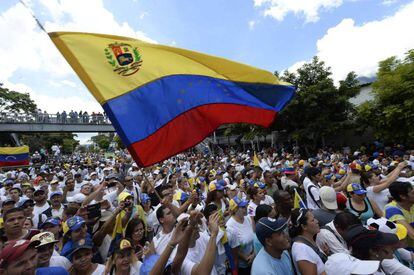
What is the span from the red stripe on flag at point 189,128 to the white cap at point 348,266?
2.05 metres

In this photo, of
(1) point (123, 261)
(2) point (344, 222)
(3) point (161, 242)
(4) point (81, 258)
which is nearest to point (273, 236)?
(2) point (344, 222)

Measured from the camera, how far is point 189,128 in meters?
3.90

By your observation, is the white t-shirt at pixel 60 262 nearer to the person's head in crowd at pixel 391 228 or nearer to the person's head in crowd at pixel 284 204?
the person's head in crowd at pixel 284 204

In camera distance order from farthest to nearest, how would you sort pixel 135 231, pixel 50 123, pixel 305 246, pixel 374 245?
pixel 50 123 → pixel 135 231 → pixel 305 246 → pixel 374 245

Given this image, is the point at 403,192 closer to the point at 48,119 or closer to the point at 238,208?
the point at 238,208

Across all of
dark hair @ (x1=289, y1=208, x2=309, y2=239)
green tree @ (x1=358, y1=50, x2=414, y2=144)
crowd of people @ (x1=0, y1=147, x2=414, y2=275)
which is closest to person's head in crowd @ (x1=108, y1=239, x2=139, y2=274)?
crowd of people @ (x1=0, y1=147, x2=414, y2=275)

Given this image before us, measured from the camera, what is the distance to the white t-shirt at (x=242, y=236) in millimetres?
4164

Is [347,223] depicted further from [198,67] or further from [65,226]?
[65,226]

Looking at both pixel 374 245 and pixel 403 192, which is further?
pixel 403 192

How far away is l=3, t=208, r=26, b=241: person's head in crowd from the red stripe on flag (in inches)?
72.1

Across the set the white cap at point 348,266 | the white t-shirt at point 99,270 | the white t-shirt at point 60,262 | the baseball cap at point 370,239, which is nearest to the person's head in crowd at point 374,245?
the baseball cap at point 370,239

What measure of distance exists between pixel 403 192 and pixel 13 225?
5.40 meters

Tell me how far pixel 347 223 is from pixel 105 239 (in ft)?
10.7

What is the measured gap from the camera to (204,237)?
341cm
